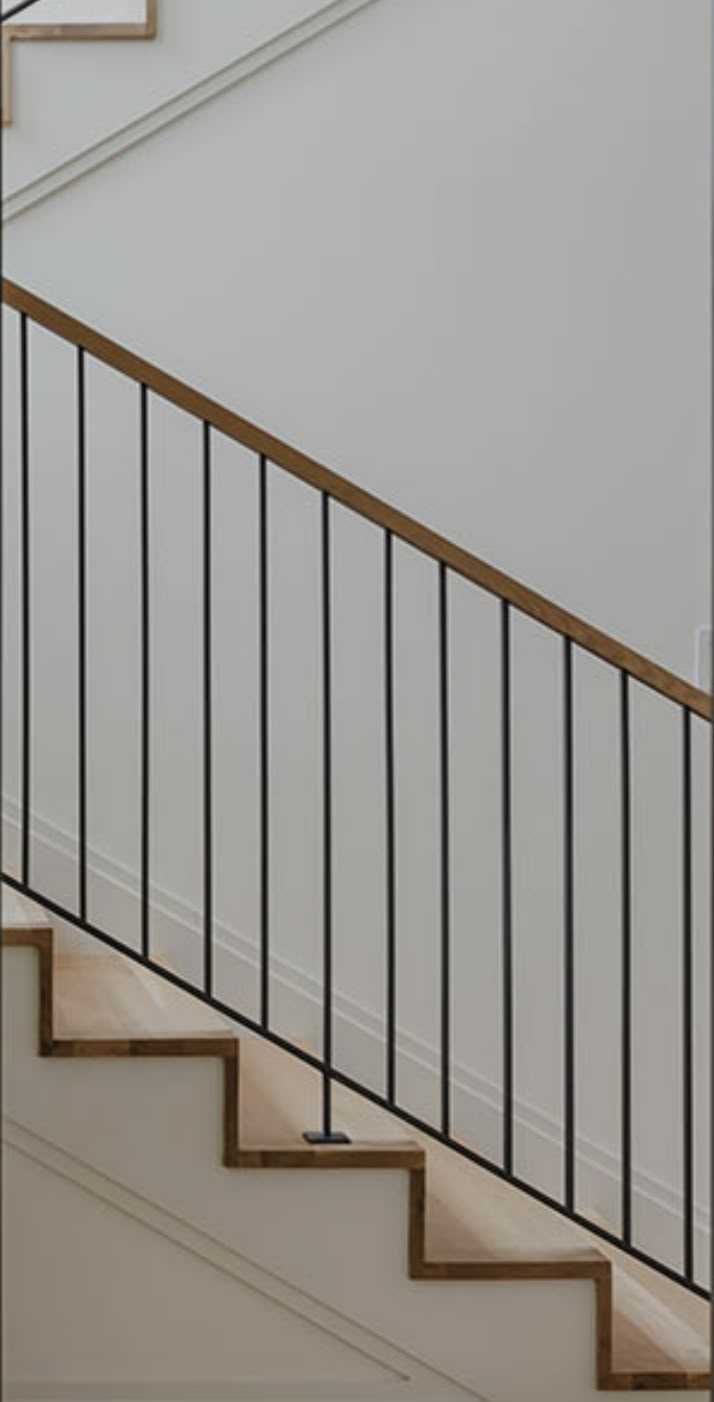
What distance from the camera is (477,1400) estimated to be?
303 cm

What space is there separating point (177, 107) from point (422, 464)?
82 centimetres

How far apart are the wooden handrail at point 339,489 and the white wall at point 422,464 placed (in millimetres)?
893

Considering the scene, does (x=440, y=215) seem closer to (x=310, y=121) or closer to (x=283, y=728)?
(x=310, y=121)

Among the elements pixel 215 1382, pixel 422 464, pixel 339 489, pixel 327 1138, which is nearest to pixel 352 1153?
pixel 327 1138

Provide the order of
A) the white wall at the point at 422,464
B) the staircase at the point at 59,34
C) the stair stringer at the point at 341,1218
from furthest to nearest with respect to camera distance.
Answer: the white wall at the point at 422,464, the staircase at the point at 59,34, the stair stringer at the point at 341,1218

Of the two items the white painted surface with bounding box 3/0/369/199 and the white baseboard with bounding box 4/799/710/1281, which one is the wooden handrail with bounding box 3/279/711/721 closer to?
the white painted surface with bounding box 3/0/369/199

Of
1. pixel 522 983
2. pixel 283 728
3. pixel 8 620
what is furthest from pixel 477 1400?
pixel 8 620

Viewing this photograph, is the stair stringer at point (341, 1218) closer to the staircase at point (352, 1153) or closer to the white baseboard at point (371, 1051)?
the staircase at point (352, 1153)

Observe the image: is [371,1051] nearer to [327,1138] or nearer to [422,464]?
[327,1138]

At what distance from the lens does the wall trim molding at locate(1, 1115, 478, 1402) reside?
9.64 feet

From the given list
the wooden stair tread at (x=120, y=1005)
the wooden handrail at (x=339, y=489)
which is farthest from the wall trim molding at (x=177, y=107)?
the wooden stair tread at (x=120, y=1005)

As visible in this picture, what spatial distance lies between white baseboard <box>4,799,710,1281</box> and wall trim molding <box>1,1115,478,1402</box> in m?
1.03

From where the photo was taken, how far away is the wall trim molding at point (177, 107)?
3924 mm

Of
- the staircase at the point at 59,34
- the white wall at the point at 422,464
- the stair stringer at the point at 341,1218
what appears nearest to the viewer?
the stair stringer at the point at 341,1218
